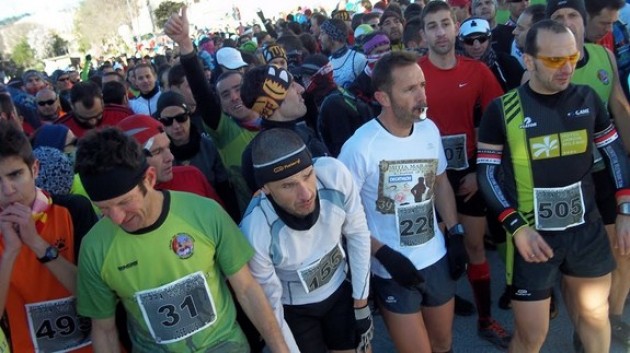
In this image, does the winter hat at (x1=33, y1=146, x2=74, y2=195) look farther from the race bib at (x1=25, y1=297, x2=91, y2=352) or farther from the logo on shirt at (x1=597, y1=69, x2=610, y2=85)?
the logo on shirt at (x1=597, y1=69, x2=610, y2=85)

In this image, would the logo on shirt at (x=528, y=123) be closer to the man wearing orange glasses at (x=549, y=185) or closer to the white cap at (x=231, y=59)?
the man wearing orange glasses at (x=549, y=185)

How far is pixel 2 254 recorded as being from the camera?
7.98ft

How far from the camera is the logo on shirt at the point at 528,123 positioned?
3.05 meters

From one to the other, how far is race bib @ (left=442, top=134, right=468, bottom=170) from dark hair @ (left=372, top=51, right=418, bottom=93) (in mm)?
1141

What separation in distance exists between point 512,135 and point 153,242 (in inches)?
81.0

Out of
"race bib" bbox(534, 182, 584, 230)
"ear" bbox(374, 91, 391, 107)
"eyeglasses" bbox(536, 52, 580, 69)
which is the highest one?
"eyeglasses" bbox(536, 52, 580, 69)

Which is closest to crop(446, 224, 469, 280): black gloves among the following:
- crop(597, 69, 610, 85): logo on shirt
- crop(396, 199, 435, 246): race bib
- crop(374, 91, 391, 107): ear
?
crop(396, 199, 435, 246): race bib

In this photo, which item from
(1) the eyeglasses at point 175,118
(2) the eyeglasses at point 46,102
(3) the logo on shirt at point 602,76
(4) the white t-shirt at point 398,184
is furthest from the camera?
(2) the eyeglasses at point 46,102

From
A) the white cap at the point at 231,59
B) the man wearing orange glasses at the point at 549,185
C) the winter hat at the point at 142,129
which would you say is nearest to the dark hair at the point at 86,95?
the white cap at the point at 231,59

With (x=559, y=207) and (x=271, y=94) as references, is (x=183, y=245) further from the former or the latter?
(x=559, y=207)

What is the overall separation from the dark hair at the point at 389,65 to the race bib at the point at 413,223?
2.33 ft

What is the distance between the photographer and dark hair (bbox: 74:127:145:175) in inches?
89.0

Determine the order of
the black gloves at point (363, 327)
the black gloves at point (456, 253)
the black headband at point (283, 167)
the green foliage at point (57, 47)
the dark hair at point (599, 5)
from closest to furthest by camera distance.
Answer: the black headband at point (283, 167) → the black gloves at point (363, 327) → the black gloves at point (456, 253) → the dark hair at point (599, 5) → the green foliage at point (57, 47)

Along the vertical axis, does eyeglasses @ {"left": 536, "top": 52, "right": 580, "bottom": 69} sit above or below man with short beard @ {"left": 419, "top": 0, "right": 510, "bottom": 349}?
above
